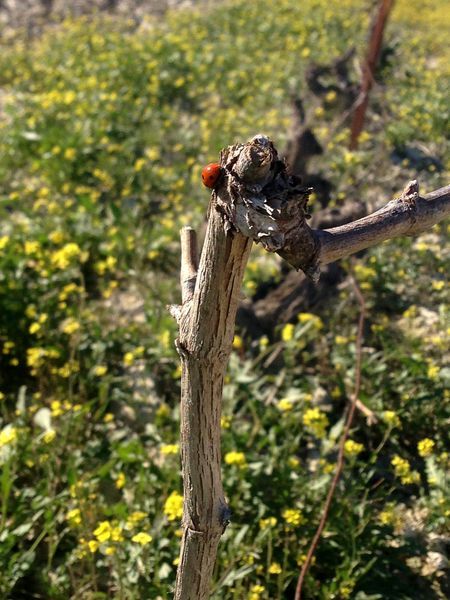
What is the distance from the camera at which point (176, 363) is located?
3.78 m

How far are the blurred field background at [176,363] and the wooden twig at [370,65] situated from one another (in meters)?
0.25

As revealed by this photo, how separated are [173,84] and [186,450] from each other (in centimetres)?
644

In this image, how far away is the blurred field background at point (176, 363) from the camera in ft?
8.85

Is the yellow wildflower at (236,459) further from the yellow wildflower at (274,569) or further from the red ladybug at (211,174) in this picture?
the red ladybug at (211,174)

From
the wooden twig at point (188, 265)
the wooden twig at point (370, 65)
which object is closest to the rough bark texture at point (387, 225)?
the wooden twig at point (188, 265)

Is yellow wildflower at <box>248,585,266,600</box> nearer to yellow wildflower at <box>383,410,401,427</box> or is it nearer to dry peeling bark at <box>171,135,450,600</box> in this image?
dry peeling bark at <box>171,135,450,600</box>

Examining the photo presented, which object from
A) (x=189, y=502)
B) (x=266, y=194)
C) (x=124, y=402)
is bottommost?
(x=189, y=502)

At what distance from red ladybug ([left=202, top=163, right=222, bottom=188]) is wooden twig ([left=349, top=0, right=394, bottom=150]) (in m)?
3.85

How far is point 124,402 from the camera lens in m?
3.66

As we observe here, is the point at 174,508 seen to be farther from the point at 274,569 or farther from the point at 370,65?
the point at 370,65

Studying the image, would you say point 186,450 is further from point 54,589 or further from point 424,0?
point 424,0

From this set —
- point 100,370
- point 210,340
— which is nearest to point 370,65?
point 100,370

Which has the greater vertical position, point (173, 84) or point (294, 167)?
point (173, 84)

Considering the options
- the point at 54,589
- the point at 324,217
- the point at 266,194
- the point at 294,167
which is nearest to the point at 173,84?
the point at 294,167
